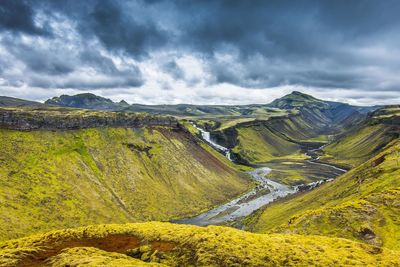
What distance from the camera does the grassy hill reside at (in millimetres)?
112500

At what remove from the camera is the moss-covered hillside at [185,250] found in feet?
142

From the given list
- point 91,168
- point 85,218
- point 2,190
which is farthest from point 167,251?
point 91,168

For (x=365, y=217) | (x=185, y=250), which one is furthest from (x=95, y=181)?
(x=365, y=217)


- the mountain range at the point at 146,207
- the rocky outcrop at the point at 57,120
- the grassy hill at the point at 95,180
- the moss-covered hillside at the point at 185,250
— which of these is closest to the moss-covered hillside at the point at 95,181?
the grassy hill at the point at 95,180

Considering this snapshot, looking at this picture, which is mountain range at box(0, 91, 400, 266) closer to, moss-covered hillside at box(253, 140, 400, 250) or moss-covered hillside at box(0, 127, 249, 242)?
moss-covered hillside at box(253, 140, 400, 250)

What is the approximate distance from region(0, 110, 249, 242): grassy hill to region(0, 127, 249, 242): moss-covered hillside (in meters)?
0.30

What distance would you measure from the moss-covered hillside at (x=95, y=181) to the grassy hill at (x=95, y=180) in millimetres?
296

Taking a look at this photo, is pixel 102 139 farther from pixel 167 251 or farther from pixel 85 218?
pixel 167 251

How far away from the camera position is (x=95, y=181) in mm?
140125

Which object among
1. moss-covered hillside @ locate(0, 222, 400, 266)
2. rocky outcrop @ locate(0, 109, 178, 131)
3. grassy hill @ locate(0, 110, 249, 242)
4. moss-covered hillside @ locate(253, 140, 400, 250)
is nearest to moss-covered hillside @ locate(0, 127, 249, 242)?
grassy hill @ locate(0, 110, 249, 242)

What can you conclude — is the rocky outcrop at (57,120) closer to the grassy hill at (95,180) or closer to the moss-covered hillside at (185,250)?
the grassy hill at (95,180)

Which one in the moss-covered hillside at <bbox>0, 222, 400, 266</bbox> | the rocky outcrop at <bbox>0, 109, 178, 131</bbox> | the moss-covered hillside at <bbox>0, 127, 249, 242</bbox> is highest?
the rocky outcrop at <bbox>0, 109, 178, 131</bbox>

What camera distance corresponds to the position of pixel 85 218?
387 ft

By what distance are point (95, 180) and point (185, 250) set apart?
10255 cm
